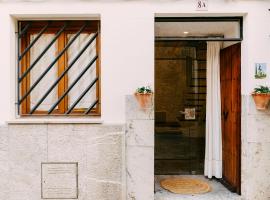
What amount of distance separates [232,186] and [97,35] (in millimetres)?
4097

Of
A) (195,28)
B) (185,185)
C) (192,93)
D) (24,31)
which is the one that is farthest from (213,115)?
(24,31)

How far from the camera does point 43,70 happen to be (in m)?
6.77

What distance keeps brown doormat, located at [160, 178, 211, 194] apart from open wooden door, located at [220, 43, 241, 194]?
51 centimetres

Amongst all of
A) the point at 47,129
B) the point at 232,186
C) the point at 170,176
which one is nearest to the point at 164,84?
the point at 170,176

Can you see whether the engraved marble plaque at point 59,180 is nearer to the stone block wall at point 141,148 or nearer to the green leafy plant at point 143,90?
the stone block wall at point 141,148

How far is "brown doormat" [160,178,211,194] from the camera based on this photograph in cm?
693

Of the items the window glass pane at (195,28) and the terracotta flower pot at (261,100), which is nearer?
the terracotta flower pot at (261,100)

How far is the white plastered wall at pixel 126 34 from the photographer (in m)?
6.30

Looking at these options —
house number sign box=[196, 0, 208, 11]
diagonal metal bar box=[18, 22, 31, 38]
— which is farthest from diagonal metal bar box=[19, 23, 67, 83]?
house number sign box=[196, 0, 208, 11]

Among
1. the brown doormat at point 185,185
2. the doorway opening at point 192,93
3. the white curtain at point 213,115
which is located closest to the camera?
the doorway opening at point 192,93

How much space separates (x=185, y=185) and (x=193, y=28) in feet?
10.9

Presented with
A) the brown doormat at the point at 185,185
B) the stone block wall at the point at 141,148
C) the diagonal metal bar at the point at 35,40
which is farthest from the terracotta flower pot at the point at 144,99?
the diagonal metal bar at the point at 35,40

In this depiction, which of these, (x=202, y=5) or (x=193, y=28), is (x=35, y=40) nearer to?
(x=193, y=28)

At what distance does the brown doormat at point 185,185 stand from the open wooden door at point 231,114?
0.51 metres
